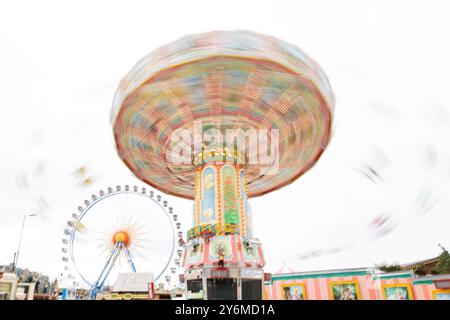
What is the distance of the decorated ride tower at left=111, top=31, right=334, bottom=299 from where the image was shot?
12031mm

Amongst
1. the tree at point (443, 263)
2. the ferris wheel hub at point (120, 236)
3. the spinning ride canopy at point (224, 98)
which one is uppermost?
the spinning ride canopy at point (224, 98)

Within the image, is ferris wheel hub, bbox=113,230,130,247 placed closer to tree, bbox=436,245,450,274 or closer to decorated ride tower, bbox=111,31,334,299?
decorated ride tower, bbox=111,31,334,299

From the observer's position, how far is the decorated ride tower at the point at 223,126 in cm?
1203

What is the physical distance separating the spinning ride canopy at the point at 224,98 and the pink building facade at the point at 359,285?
6.51 metres

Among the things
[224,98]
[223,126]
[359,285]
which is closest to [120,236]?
[223,126]

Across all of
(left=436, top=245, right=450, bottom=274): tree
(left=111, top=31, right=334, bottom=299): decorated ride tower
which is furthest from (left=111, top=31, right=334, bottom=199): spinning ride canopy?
(left=436, top=245, right=450, bottom=274): tree

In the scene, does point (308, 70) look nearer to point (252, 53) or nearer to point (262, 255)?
point (252, 53)

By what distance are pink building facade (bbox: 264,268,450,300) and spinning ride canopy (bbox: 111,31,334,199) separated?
651 cm

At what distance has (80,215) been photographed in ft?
74.5

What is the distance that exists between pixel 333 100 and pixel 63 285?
19.9m

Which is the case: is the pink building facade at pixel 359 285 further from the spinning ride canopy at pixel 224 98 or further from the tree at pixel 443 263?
the tree at pixel 443 263

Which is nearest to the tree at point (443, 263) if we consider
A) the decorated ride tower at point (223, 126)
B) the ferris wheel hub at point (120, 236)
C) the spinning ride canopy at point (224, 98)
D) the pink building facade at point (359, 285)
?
the spinning ride canopy at point (224, 98)

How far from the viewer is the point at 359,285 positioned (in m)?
11.0

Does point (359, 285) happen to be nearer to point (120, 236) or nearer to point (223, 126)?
point (223, 126)
